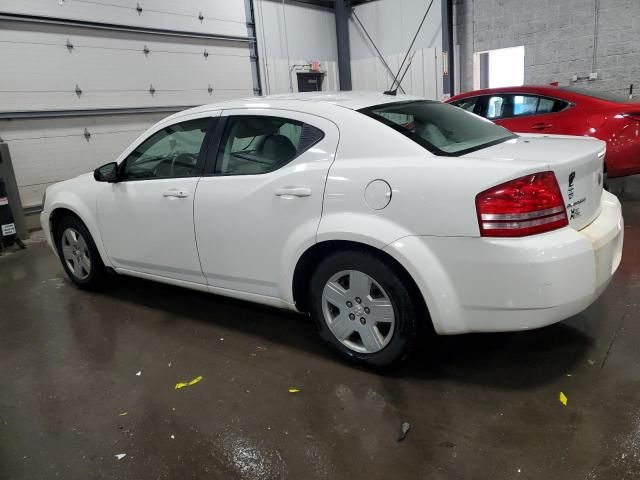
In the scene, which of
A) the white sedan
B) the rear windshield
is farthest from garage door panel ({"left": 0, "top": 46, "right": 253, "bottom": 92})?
the rear windshield

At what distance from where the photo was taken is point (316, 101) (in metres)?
2.75

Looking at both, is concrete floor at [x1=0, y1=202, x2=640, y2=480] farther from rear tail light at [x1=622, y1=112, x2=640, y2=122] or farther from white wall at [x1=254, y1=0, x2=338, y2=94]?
white wall at [x1=254, y1=0, x2=338, y2=94]

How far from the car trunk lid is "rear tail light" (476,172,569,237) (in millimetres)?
133

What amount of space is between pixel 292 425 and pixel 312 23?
1109 cm

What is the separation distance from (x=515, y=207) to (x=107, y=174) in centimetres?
278

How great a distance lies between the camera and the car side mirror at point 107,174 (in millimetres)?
3500

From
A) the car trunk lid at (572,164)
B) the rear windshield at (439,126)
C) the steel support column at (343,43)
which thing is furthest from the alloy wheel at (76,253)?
the steel support column at (343,43)

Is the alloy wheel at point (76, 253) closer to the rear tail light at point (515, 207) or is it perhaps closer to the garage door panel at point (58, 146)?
the rear tail light at point (515, 207)

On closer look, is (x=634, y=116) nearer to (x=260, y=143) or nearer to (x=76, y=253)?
(x=260, y=143)

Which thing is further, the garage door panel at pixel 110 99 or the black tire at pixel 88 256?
the garage door panel at pixel 110 99

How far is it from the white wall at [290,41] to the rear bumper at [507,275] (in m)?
9.00

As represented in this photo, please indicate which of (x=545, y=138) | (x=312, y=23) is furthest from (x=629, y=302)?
(x=312, y=23)

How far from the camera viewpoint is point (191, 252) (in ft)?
10.2

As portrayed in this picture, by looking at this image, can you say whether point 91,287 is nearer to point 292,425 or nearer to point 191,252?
point 191,252
